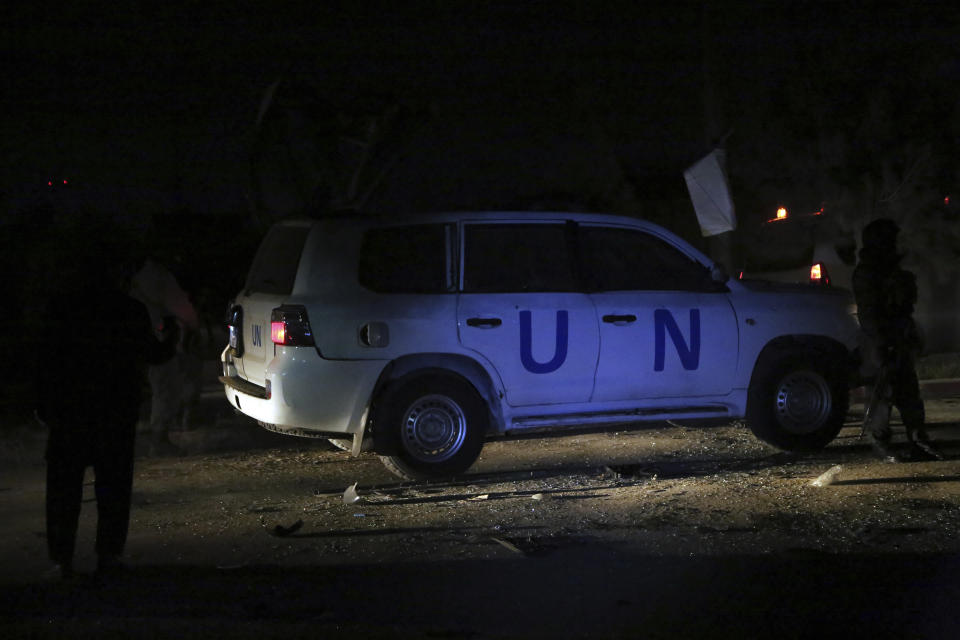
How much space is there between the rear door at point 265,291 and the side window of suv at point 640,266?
2.13 meters

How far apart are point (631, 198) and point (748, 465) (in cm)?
1742

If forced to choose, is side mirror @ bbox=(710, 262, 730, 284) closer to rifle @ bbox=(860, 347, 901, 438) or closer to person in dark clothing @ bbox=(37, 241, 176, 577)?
rifle @ bbox=(860, 347, 901, 438)

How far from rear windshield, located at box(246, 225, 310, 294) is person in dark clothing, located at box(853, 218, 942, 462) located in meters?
4.02

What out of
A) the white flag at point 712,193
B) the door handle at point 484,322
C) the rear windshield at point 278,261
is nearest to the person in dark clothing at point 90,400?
the rear windshield at point 278,261

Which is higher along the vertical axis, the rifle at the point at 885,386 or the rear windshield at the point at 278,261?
the rear windshield at the point at 278,261

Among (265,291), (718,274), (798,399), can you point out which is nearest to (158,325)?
(265,291)

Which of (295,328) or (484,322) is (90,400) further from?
(484,322)

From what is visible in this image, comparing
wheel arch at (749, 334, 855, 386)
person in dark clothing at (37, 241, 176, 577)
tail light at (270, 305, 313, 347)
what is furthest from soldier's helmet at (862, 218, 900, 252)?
person in dark clothing at (37, 241, 176, 577)

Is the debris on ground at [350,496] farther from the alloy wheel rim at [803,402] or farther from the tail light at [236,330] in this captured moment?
the alloy wheel rim at [803,402]

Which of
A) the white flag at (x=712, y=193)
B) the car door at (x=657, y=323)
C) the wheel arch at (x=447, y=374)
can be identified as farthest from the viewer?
the white flag at (x=712, y=193)

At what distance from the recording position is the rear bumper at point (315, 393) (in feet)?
23.2

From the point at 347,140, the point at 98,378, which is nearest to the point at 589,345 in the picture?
the point at 98,378

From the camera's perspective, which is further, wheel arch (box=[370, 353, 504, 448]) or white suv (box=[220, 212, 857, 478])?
wheel arch (box=[370, 353, 504, 448])

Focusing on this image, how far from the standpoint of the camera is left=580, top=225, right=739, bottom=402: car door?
7.77 m
